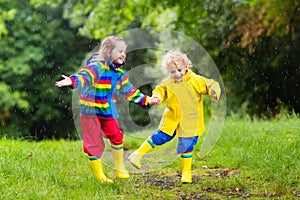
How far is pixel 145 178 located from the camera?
5469mm

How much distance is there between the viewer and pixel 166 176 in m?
5.66

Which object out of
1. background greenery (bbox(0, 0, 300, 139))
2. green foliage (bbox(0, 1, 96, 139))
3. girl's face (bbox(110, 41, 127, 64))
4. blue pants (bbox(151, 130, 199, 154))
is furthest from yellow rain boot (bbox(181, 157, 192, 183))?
green foliage (bbox(0, 1, 96, 139))

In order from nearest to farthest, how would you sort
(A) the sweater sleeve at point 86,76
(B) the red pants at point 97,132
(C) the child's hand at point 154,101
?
(A) the sweater sleeve at point 86,76 < (B) the red pants at point 97,132 < (C) the child's hand at point 154,101

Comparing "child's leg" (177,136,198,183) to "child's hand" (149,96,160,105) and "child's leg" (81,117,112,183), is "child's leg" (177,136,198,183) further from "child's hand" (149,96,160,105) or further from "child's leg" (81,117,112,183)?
"child's leg" (81,117,112,183)

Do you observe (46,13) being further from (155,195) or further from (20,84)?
(155,195)

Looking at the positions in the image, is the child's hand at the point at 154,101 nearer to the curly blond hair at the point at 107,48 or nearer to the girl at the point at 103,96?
the girl at the point at 103,96

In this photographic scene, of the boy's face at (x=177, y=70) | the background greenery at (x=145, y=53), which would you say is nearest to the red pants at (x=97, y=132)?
the boy's face at (x=177, y=70)

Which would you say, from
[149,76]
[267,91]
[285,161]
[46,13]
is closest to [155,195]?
[149,76]

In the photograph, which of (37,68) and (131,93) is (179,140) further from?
(37,68)

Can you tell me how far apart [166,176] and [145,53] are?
5567mm

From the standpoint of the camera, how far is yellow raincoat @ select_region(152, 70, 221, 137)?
4.79 m

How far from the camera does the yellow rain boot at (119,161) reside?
4867 mm

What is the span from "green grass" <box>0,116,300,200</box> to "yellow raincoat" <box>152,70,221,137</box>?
0.48 meters

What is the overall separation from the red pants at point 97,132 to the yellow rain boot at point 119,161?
64 mm
